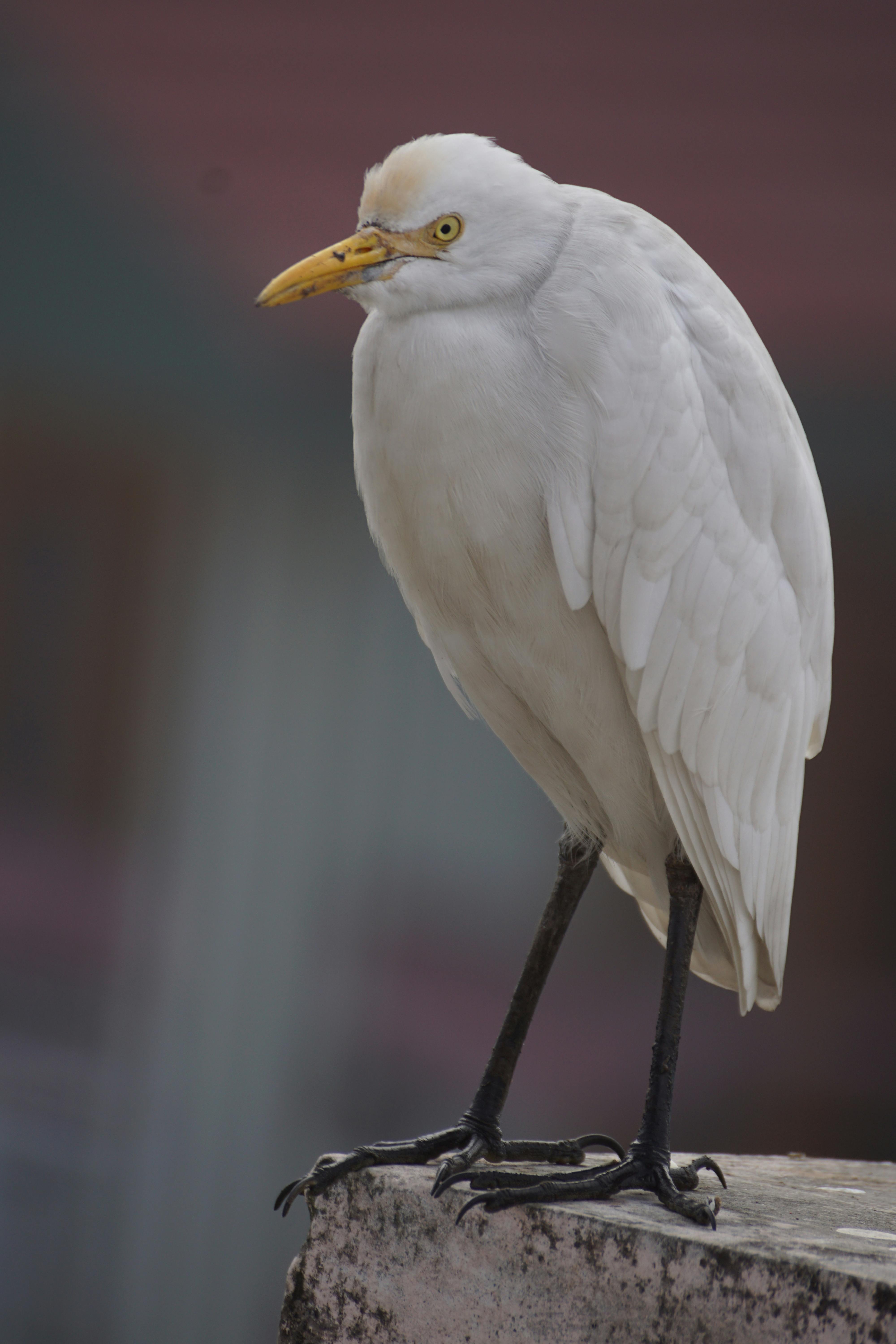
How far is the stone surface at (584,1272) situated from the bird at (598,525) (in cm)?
3

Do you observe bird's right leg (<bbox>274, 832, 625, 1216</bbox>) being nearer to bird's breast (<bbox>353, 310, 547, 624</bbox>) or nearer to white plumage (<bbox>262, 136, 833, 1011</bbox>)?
white plumage (<bbox>262, 136, 833, 1011</bbox>)

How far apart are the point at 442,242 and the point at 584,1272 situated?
0.82 m

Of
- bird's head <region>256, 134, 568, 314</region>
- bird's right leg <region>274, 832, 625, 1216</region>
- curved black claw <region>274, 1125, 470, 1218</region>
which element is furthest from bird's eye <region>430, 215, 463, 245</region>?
curved black claw <region>274, 1125, 470, 1218</region>

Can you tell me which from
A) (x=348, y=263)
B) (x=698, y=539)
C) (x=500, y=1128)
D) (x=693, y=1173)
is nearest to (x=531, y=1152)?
(x=500, y=1128)

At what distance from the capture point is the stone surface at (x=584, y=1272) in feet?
2.71

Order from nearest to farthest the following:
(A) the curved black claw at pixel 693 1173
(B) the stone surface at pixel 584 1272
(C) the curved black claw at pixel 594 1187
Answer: (B) the stone surface at pixel 584 1272, (C) the curved black claw at pixel 594 1187, (A) the curved black claw at pixel 693 1173

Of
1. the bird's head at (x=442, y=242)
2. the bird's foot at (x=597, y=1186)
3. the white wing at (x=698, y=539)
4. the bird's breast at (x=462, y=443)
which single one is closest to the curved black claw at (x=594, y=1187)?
the bird's foot at (x=597, y=1186)

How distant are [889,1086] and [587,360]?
2.22 metres

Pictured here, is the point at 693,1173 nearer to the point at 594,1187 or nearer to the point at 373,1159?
the point at 594,1187

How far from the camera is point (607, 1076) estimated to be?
2.60 m

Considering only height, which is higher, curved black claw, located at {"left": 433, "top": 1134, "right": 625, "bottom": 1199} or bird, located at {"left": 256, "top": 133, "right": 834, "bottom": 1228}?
bird, located at {"left": 256, "top": 133, "right": 834, "bottom": 1228}

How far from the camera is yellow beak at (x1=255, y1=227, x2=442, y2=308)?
3.23ft

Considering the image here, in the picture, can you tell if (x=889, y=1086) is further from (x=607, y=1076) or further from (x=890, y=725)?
(x=890, y=725)

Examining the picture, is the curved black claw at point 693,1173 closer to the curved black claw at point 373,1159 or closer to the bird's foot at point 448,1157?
the bird's foot at point 448,1157
